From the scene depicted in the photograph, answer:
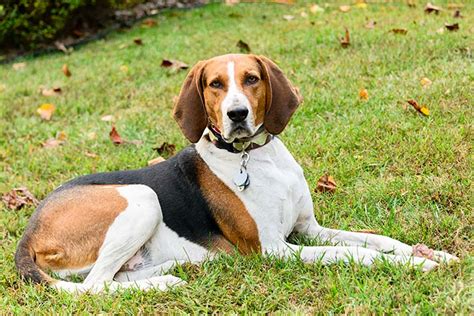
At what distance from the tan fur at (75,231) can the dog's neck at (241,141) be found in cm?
73

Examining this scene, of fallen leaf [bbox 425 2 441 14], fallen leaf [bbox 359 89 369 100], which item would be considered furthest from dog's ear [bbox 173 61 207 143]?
fallen leaf [bbox 425 2 441 14]

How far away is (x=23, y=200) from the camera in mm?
5652

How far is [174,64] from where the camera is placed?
8.52m

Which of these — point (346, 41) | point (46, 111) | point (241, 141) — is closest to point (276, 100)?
point (241, 141)

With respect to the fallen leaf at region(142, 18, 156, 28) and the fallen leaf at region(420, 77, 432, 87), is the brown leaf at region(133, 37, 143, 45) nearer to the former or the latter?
the fallen leaf at region(142, 18, 156, 28)

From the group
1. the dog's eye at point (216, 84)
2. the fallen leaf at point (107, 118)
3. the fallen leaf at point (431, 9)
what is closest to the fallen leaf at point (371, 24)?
the fallen leaf at point (431, 9)

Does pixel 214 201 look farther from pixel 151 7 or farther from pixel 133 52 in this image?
pixel 151 7

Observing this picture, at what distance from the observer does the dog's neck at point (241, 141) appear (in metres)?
4.26

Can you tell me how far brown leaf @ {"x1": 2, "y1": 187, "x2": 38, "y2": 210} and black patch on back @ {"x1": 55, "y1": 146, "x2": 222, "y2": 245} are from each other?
3.96 feet

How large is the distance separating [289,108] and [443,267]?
139 centimetres

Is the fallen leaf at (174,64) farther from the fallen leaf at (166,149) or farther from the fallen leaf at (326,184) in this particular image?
the fallen leaf at (326,184)

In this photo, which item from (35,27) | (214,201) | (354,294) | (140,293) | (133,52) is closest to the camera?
(354,294)

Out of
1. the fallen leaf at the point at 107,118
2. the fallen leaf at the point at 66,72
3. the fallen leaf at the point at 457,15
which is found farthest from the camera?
the fallen leaf at the point at 66,72

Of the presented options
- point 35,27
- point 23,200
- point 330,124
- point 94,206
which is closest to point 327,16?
point 330,124
